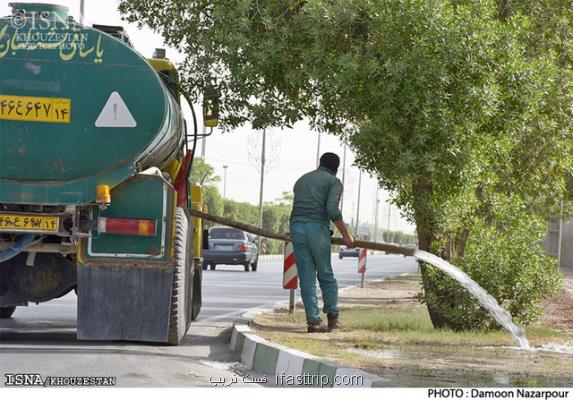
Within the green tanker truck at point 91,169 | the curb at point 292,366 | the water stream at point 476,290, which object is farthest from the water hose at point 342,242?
the green tanker truck at point 91,169

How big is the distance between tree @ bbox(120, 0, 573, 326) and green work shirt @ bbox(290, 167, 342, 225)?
0.66 metres

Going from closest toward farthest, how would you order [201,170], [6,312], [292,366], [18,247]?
1. [292,366]
2. [18,247]
3. [6,312]
4. [201,170]

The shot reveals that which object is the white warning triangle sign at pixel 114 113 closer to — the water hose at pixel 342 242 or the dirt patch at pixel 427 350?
the dirt patch at pixel 427 350

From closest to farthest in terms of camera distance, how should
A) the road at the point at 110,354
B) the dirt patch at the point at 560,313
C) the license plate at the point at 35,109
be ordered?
the road at the point at 110,354, the license plate at the point at 35,109, the dirt patch at the point at 560,313

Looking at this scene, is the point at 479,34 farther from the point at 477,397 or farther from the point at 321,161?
the point at 477,397

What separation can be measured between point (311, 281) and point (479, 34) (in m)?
3.16

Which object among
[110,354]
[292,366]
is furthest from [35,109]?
[292,366]

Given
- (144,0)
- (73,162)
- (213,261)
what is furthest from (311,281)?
(213,261)

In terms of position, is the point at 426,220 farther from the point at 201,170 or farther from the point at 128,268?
the point at 201,170

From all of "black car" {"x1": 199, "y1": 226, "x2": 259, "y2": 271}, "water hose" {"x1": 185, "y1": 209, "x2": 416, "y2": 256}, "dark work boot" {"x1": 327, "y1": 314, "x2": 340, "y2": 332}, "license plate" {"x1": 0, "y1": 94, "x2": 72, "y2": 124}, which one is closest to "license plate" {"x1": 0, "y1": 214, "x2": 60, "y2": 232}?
"license plate" {"x1": 0, "y1": 94, "x2": 72, "y2": 124}

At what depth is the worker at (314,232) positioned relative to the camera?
12102 mm

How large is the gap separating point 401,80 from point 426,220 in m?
2.22

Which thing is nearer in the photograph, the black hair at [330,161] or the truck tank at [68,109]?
the truck tank at [68,109]

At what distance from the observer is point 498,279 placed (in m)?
13.0
